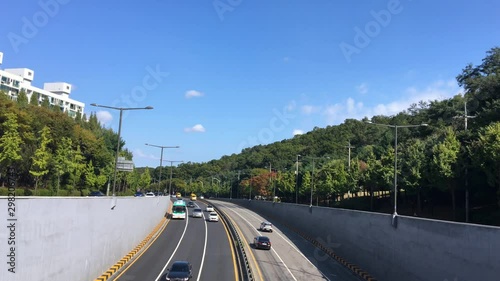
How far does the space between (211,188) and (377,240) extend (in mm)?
166320

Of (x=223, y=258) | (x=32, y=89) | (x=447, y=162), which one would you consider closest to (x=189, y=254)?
(x=223, y=258)

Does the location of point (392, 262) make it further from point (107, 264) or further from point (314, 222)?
point (314, 222)

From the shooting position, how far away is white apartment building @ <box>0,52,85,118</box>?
140 m

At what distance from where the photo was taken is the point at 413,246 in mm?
24469

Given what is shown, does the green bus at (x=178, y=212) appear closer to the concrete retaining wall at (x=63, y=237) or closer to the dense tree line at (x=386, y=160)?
the dense tree line at (x=386, y=160)

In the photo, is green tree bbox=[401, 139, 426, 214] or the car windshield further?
green tree bbox=[401, 139, 426, 214]

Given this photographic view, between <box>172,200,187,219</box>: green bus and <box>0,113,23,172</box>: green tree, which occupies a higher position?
<box>0,113,23,172</box>: green tree

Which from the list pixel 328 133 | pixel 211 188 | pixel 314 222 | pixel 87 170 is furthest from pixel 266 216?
pixel 211 188

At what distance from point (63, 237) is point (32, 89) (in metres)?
156

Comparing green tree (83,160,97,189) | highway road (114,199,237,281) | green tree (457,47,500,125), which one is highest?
green tree (457,47,500,125)

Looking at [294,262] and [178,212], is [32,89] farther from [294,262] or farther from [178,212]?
[294,262]

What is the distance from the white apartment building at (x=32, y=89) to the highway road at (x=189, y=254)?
76.4m

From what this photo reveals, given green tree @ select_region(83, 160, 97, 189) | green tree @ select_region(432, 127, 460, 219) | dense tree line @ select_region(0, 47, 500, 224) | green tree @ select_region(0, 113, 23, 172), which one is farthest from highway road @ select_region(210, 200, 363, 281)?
green tree @ select_region(83, 160, 97, 189)

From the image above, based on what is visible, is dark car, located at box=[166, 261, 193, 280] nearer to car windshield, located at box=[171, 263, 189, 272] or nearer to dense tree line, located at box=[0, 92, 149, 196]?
car windshield, located at box=[171, 263, 189, 272]
